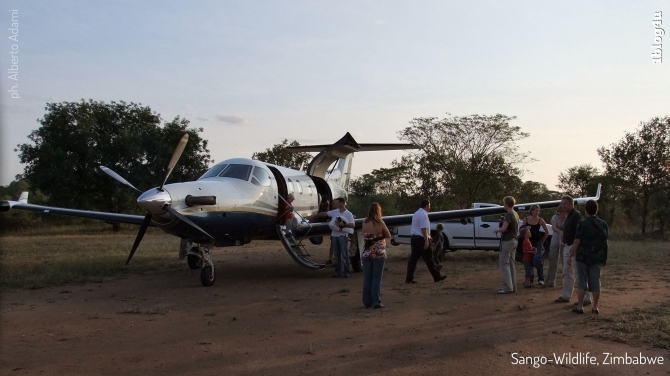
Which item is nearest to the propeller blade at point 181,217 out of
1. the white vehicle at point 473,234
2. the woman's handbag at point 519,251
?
the woman's handbag at point 519,251

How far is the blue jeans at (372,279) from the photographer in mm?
8984

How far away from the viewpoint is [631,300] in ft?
31.5

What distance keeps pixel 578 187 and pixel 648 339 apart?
4554cm

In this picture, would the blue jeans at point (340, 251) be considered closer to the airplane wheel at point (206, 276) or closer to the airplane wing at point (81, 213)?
the airplane wheel at point (206, 276)

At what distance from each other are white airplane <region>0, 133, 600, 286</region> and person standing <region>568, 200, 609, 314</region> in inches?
239

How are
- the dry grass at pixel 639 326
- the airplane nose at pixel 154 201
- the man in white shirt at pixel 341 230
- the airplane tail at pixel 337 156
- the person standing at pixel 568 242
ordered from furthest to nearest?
the airplane tail at pixel 337 156
the man in white shirt at pixel 341 230
the airplane nose at pixel 154 201
the person standing at pixel 568 242
the dry grass at pixel 639 326

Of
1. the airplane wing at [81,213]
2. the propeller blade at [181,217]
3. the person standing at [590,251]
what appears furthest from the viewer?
the airplane wing at [81,213]

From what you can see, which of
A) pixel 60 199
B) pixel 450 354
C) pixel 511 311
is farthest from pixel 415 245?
pixel 60 199

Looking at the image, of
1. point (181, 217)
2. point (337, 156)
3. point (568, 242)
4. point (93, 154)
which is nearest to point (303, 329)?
point (181, 217)

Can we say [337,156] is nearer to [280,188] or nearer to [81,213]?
[280,188]

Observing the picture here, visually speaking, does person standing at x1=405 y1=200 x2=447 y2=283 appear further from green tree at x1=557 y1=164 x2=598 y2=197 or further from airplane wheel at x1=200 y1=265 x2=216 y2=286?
green tree at x1=557 y1=164 x2=598 y2=197

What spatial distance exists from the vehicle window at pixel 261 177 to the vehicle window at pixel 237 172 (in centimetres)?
19

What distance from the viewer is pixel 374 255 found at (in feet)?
29.4

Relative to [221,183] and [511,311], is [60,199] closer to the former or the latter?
[221,183]
